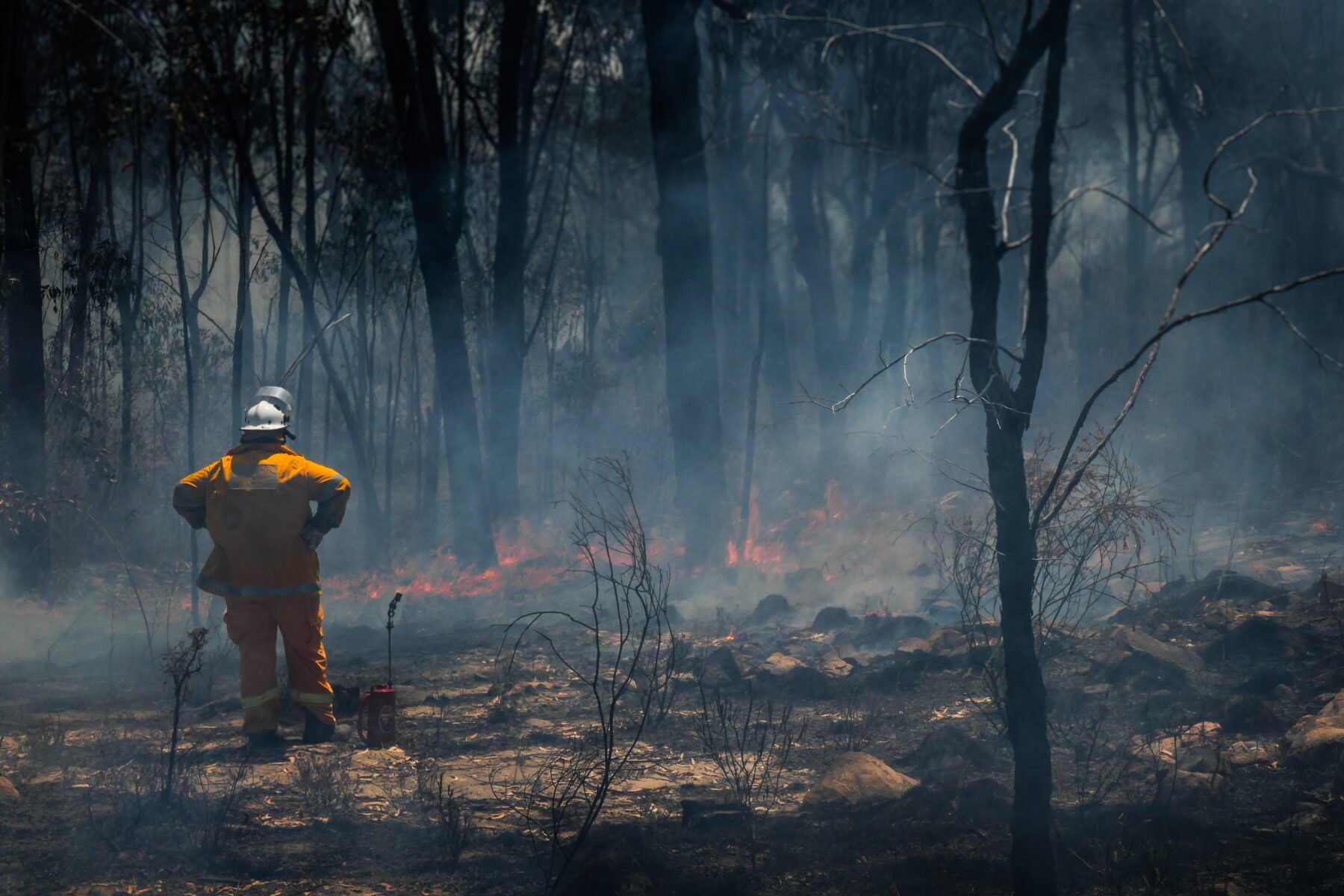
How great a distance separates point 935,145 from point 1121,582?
17898 millimetres

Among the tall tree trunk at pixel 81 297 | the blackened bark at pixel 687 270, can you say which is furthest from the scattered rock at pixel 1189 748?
the tall tree trunk at pixel 81 297

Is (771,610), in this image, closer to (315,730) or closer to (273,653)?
(315,730)

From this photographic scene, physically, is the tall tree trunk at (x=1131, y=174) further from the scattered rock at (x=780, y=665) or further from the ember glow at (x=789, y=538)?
the scattered rock at (x=780, y=665)

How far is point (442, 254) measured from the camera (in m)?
13.1

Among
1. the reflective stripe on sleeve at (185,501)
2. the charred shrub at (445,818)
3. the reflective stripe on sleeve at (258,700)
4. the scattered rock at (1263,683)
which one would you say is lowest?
the charred shrub at (445,818)

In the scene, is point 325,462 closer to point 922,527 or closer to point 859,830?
point 922,527

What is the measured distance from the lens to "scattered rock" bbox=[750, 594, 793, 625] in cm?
1048

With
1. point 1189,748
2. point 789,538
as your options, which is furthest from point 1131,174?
point 1189,748

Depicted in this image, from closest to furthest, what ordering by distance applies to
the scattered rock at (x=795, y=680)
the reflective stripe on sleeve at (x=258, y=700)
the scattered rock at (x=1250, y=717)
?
the scattered rock at (x=1250, y=717) < the reflective stripe on sleeve at (x=258, y=700) < the scattered rock at (x=795, y=680)

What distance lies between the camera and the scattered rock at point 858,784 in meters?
5.09

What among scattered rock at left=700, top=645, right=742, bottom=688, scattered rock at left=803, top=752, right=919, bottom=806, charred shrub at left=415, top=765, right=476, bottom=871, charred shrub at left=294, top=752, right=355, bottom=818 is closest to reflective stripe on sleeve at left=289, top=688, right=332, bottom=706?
charred shrub at left=294, top=752, right=355, bottom=818

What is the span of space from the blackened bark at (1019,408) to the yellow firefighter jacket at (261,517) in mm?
3612

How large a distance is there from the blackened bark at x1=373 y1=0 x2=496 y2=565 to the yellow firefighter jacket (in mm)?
6955

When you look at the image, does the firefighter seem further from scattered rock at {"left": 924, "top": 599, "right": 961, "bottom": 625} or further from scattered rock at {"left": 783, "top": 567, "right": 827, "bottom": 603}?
scattered rock at {"left": 783, "top": 567, "right": 827, "bottom": 603}
